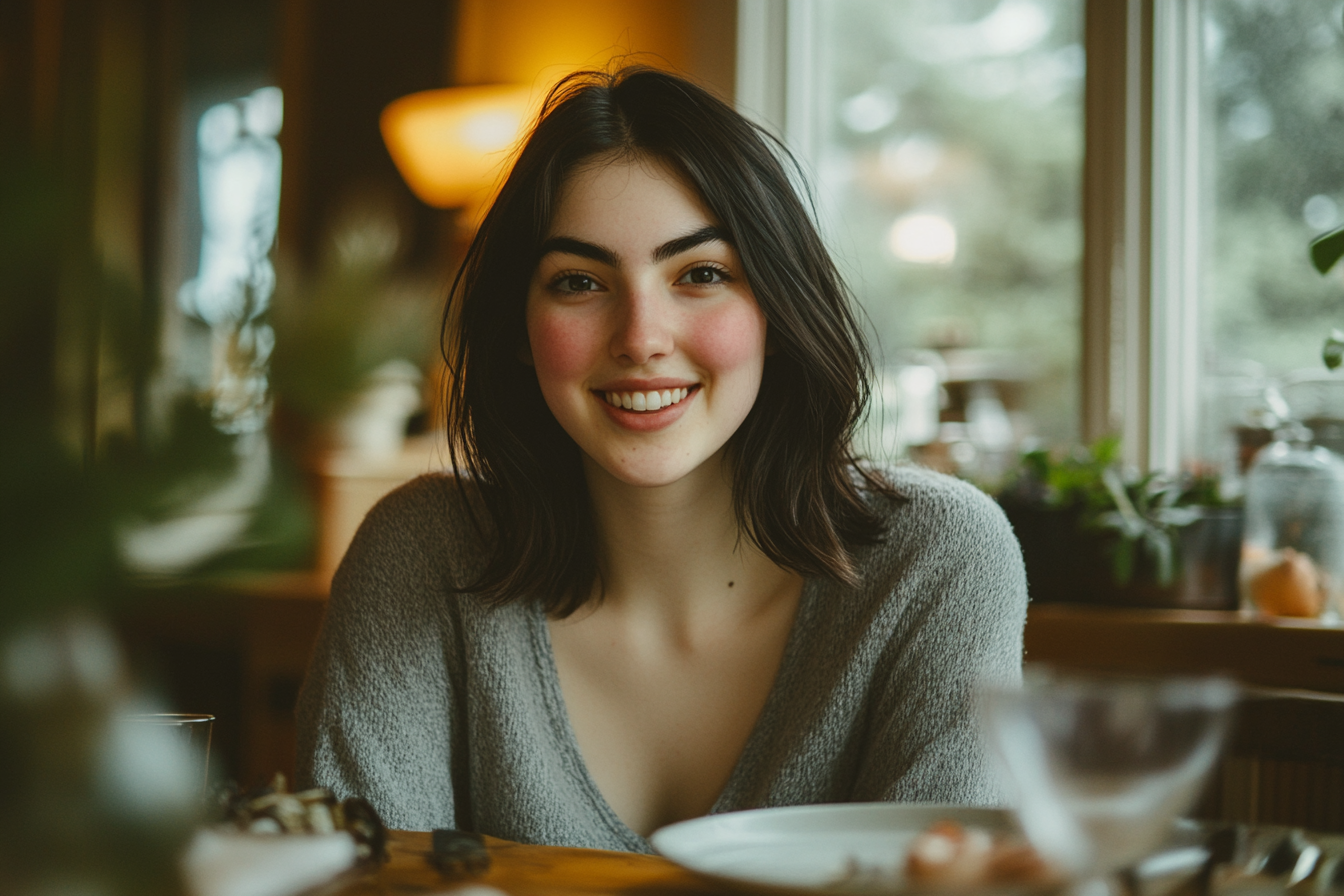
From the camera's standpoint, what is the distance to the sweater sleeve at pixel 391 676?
1.10 metres

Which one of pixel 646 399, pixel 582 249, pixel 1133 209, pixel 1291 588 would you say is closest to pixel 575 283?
pixel 582 249

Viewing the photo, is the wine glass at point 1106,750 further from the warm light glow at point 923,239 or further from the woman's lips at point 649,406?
the warm light glow at point 923,239

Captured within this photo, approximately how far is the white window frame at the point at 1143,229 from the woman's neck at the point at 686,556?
103 centimetres

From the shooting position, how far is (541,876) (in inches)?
26.5

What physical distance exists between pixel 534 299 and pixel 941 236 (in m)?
1.37

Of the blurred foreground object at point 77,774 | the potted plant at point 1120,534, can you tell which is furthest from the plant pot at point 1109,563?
the blurred foreground object at point 77,774

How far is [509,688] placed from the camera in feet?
3.88

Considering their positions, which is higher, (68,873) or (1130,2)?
(1130,2)

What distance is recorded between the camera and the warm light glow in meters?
2.33

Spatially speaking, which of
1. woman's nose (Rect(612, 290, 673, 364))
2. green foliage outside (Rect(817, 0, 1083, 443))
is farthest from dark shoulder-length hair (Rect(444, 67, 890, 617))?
green foliage outside (Rect(817, 0, 1083, 443))

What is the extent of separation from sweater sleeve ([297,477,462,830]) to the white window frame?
4.19ft

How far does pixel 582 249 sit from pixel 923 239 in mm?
1385

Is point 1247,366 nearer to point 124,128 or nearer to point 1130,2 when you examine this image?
point 1130,2

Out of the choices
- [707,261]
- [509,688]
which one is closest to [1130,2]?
[707,261]
